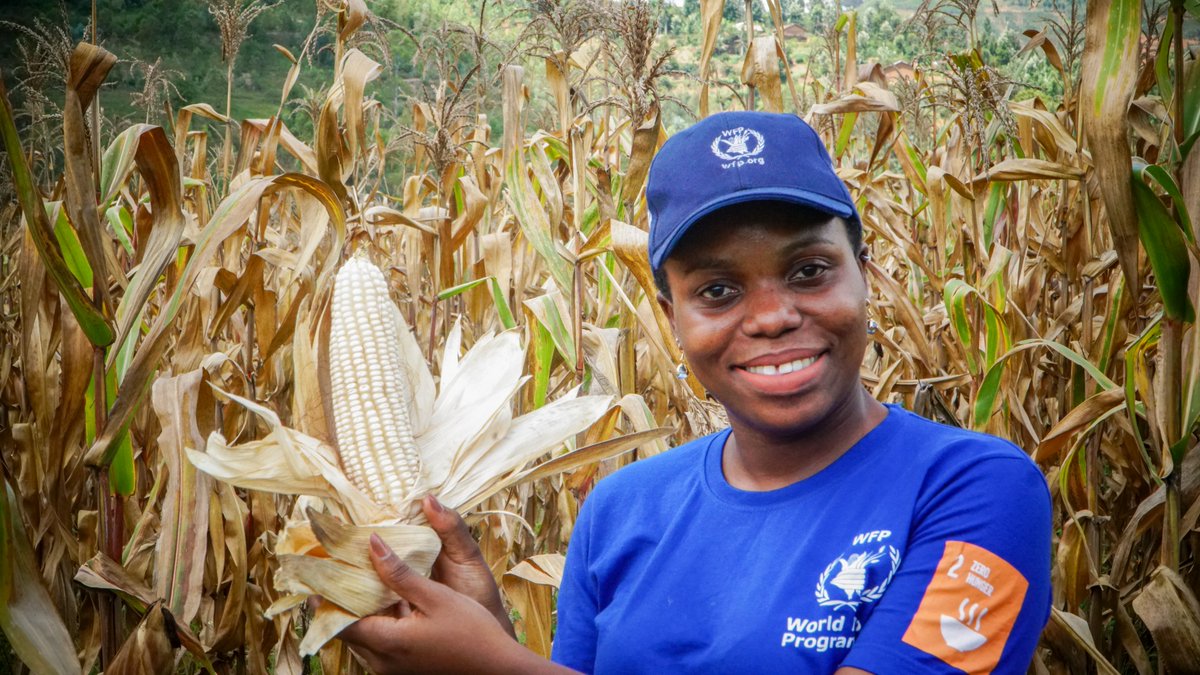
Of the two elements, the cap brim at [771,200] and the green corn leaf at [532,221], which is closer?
the cap brim at [771,200]

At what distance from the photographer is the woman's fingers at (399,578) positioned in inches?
61.9

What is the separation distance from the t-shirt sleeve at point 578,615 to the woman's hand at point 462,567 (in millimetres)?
218

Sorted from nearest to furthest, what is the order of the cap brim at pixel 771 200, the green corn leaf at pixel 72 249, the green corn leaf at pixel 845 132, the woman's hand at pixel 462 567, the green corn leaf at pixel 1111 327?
1. the cap brim at pixel 771 200
2. the woman's hand at pixel 462 567
3. the green corn leaf at pixel 72 249
4. the green corn leaf at pixel 1111 327
5. the green corn leaf at pixel 845 132

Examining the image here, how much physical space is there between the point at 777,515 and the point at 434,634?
0.63m

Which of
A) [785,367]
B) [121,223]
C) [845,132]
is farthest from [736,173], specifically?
[121,223]

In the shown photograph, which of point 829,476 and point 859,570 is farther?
point 829,476

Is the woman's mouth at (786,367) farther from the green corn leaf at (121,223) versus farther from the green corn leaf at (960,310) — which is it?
the green corn leaf at (121,223)

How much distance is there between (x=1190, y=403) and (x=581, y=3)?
8.49ft

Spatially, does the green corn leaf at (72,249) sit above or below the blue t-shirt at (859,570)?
above

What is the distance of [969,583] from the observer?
143 cm

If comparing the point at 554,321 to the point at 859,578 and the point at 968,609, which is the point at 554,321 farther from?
the point at 968,609

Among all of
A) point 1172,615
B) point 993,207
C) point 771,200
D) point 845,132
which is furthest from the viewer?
point 845,132

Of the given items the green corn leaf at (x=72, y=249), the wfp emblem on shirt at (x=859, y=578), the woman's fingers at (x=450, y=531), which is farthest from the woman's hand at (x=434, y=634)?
the green corn leaf at (x=72, y=249)

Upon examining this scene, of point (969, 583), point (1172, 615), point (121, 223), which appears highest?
point (969, 583)
